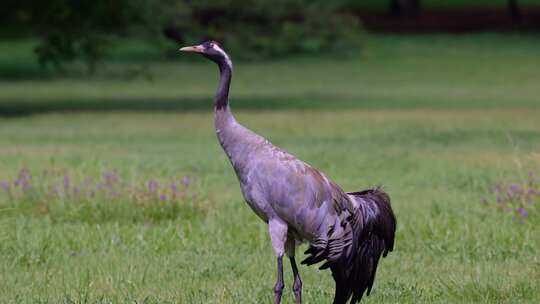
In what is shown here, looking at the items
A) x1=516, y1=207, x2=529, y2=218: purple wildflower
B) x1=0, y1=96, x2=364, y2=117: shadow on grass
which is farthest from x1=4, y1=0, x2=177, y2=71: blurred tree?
x1=516, y1=207, x2=529, y2=218: purple wildflower

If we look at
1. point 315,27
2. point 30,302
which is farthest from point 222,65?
point 315,27

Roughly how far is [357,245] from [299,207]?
55 cm

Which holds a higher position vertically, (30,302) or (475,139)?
(30,302)

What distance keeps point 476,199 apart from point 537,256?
4.21 metres

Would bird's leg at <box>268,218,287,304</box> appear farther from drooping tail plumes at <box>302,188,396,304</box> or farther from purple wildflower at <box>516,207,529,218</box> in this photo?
purple wildflower at <box>516,207,529,218</box>

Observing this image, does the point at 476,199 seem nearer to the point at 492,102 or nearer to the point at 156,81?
the point at 492,102

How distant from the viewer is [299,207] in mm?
8406

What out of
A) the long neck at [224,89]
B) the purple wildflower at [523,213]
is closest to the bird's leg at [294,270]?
the long neck at [224,89]

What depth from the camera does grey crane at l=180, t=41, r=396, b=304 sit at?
27.4 feet

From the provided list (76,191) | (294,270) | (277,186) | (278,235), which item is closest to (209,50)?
(277,186)

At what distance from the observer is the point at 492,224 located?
1299 cm

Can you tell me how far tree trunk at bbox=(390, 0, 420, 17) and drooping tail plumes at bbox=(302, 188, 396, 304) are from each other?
61181 mm

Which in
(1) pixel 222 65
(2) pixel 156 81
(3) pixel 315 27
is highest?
(1) pixel 222 65

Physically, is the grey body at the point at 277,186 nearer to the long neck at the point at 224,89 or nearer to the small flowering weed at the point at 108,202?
the long neck at the point at 224,89
